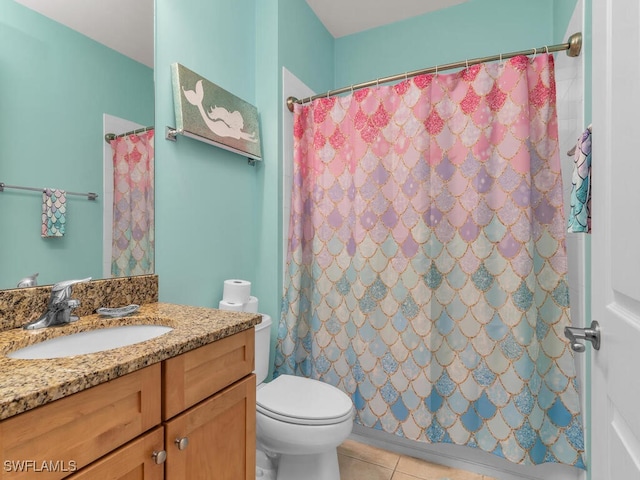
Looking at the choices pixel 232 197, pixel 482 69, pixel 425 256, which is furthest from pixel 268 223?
pixel 482 69

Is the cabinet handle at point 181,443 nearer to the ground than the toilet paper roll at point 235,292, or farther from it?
nearer to the ground

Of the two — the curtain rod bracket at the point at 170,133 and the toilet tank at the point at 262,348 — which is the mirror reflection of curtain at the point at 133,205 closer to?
the curtain rod bracket at the point at 170,133

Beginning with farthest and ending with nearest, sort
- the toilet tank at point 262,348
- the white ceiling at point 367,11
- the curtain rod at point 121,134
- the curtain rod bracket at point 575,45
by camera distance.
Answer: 1. the white ceiling at point 367,11
2. the toilet tank at point 262,348
3. the curtain rod bracket at point 575,45
4. the curtain rod at point 121,134

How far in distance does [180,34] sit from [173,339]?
1333mm

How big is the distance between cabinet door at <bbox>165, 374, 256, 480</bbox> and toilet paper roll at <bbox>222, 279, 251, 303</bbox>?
539 millimetres

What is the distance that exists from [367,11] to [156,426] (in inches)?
99.9

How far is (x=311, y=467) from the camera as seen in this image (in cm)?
139

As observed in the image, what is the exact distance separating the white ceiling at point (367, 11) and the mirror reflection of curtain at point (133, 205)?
1568 mm

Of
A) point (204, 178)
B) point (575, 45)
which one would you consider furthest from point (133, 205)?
point (575, 45)

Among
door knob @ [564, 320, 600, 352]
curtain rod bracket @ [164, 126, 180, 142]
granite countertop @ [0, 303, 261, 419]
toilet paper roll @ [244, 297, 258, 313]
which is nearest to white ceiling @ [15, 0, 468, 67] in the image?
curtain rod bracket @ [164, 126, 180, 142]

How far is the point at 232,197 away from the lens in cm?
175

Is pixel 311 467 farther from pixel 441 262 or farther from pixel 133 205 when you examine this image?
pixel 133 205

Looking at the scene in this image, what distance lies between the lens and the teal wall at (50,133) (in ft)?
3.14

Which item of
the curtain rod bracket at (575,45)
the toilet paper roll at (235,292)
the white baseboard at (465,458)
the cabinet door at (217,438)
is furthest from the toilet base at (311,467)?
the curtain rod bracket at (575,45)
